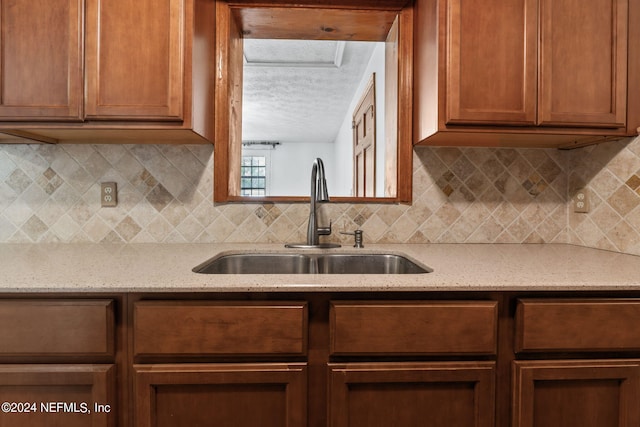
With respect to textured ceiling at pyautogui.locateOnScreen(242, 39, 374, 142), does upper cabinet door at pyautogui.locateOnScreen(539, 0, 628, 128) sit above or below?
below

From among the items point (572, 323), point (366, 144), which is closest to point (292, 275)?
point (572, 323)

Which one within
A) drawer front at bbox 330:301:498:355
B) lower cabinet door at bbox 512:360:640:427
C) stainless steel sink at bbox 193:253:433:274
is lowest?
lower cabinet door at bbox 512:360:640:427

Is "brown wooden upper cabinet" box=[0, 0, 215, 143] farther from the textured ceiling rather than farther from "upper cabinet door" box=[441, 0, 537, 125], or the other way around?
the textured ceiling

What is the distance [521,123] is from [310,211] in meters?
0.87

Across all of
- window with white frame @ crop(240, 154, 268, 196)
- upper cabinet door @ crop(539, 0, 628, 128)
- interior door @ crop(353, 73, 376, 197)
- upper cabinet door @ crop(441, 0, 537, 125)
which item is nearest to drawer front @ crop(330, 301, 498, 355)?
upper cabinet door @ crop(441, 0, 537, 125)

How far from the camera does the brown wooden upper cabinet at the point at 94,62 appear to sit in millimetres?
1250

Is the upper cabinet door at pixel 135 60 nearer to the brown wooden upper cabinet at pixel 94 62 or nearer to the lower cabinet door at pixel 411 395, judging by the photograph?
the brown wooden upper cabinet at pixel 94 62

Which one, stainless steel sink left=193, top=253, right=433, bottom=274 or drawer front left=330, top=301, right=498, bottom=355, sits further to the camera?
stainless steel sink left=193, top=253, right=433, bottom=274

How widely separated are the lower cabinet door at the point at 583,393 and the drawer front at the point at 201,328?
2.26ft

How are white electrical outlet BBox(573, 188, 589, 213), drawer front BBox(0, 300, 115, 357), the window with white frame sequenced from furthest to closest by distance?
1. the window with white frame
2. white electrical outlet BBox(573, 188, 589, 213)
3. drawer front BBox(0, 300, 115, 357)

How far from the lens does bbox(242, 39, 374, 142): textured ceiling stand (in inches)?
108

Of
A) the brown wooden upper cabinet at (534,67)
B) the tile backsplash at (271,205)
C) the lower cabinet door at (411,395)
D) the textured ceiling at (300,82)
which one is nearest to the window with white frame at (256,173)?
the textured ceiling at (300,82)

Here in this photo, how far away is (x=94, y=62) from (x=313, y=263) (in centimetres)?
106

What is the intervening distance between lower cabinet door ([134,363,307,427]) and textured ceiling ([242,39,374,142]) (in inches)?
Answer: 89.3
